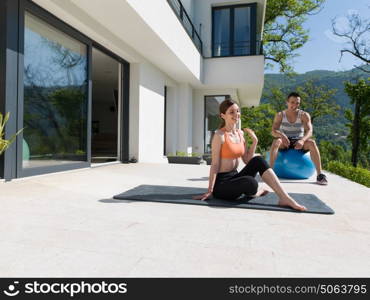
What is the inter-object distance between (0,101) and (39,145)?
99cm

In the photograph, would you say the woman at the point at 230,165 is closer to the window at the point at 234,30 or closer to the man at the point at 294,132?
the man at the point at 294,132

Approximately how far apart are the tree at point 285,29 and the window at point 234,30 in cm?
953

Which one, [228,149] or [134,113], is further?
[134,113]

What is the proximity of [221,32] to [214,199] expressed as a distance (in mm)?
11021

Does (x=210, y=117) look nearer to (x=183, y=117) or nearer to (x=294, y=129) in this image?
(x=183, y=117)

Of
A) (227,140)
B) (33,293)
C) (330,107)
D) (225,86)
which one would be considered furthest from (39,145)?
(330,107)

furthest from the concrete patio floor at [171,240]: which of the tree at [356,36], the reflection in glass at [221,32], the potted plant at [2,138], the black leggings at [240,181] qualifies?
the tree at [356,36]

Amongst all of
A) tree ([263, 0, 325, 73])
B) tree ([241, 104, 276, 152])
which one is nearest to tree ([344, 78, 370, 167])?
tree ([263, 0, 325, 73])

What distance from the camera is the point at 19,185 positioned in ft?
12.7

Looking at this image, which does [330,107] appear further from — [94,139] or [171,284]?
[171,284]

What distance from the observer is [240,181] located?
2955 mm

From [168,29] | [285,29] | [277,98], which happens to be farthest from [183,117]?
[277,98]

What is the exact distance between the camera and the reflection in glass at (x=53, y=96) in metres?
4.61

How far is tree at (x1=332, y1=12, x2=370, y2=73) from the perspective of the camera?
725 inches
